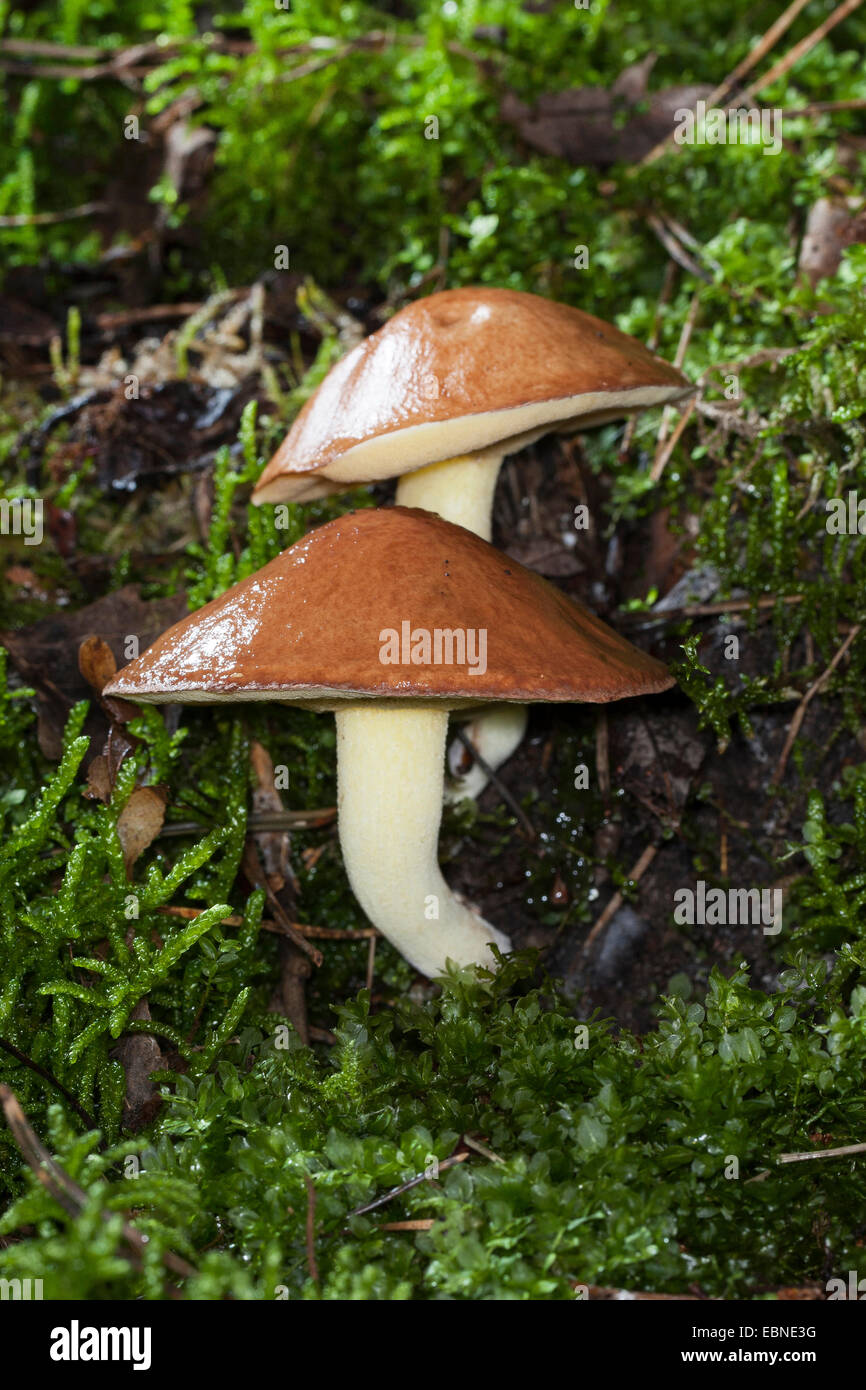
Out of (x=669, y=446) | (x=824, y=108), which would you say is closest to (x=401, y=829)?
(x=669, y=446)

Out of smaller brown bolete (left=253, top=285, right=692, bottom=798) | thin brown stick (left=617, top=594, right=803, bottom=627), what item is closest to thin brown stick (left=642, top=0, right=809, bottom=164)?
smaller brown bolete (left=253, top=285, right=692, bottom=798)

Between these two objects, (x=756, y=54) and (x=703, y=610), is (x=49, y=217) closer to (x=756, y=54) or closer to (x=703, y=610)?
(x=756, y=54)

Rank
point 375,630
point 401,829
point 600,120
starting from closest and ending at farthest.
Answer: point 375,630
point 401,829
point 600,120

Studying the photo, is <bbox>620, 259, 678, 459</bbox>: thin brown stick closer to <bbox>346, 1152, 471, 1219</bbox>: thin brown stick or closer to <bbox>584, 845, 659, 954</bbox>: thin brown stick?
<bbox>584, 845, 659, 954</bbox>: thin brown stick

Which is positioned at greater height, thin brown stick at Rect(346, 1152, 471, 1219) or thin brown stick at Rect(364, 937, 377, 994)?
thin brown stick at Rect(364, 937, 377, 994)

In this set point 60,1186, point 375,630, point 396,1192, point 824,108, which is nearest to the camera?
point 60,1186

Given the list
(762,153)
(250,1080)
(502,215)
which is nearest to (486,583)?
(250,1080)

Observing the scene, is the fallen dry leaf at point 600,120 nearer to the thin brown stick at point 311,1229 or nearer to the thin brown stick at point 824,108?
the thin brown stick at point 824,108
